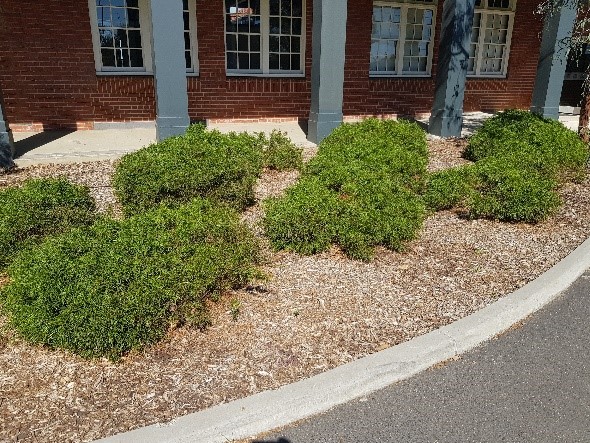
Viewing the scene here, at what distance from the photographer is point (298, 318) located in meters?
3.82

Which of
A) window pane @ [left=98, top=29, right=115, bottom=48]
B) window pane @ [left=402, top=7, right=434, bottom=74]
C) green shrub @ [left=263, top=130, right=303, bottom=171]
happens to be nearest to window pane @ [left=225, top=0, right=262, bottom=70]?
window pane @ [left=98, top=29, right=115, bottom=48]

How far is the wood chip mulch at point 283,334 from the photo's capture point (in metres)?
2.86

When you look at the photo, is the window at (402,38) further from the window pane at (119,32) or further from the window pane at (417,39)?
the window pane at (119,32)

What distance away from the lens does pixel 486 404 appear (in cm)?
301

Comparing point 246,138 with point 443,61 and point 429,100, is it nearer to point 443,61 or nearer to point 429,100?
Answer: point 443,61

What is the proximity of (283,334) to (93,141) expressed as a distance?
22.2 feet

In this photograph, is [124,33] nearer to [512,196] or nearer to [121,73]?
[121,73]

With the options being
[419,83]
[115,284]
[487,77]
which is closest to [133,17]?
[419,83]

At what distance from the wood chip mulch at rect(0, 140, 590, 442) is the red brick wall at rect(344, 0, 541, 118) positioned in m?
6.62

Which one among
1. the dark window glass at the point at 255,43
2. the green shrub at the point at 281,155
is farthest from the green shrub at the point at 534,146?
the dark window glass at the point at 255,43

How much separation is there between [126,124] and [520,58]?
416 inches

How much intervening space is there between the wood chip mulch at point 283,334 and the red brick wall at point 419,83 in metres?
6.62

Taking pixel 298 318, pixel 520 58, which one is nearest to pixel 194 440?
pixel 298 318

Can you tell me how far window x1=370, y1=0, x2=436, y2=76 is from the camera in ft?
37.9
